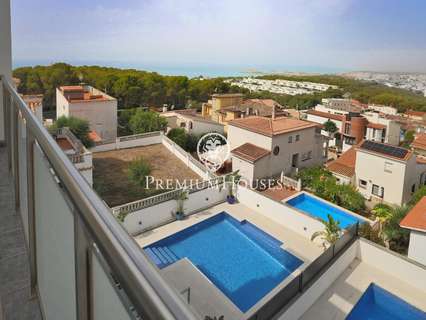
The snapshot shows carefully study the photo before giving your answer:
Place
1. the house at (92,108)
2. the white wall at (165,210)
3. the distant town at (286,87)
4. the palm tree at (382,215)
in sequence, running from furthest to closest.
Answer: the distant town at (286,87)
the house at (92,108)
the palm tree at (382,215)
the white wall at (165,210)

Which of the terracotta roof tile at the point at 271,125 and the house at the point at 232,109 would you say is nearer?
the terracotta roof tile at the point at 271,125

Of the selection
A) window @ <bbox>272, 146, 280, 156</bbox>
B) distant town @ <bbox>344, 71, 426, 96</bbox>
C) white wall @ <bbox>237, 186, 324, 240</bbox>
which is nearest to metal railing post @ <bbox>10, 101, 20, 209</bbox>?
white wall @ <bbox>237, 186, 324, 240</bbox>

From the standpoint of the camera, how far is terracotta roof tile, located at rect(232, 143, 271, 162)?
13328 millimetres

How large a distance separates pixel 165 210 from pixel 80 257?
28.0 feet

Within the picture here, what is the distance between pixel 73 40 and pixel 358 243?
2891 centimetres

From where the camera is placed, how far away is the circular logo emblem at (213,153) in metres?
15.3

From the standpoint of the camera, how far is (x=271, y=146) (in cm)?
1388

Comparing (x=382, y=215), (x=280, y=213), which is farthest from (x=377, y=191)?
(x=280, y=213)

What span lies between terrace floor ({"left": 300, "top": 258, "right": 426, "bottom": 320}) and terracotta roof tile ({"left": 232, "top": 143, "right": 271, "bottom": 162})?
20.8 ft

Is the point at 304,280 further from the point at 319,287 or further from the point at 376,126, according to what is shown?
the point at 376,126

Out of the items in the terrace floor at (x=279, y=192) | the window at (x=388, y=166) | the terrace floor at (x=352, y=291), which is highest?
the window at (x=388, y=166)

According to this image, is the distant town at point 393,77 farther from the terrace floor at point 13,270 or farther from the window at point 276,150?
the terrace floor at point 13,270

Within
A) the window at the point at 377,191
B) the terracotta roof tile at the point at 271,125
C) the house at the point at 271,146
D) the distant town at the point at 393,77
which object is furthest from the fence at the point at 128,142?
the distant town at the point at 393,77

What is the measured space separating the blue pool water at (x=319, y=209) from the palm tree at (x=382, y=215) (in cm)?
72
